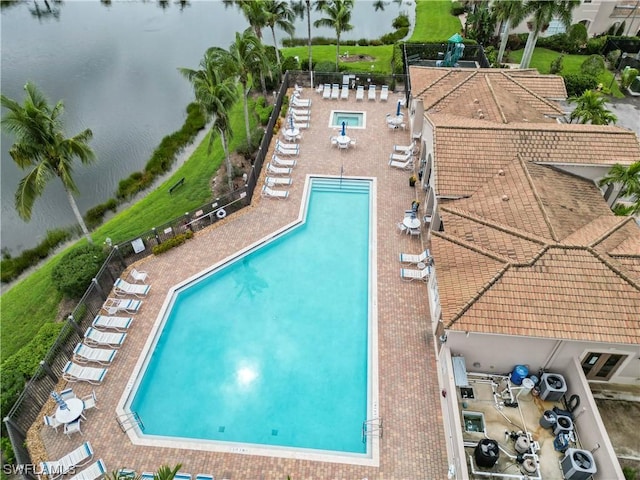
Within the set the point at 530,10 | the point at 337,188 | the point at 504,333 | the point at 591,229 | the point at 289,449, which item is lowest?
the point at 289,449

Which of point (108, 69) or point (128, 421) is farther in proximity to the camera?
Result: point (108, 69)

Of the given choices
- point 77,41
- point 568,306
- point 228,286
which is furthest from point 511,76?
point 77,41

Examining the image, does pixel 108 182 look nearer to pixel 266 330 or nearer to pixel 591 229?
pixel 266 330

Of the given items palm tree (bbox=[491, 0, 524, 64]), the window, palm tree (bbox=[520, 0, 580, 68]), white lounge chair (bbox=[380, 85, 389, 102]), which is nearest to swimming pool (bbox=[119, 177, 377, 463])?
the window

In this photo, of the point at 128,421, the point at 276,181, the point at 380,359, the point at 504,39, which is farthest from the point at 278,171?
the point at 504,39

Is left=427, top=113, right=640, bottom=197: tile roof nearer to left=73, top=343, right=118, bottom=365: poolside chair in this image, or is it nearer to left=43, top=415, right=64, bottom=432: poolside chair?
left=73, top=343, right=118, bottom=365: poolside chair

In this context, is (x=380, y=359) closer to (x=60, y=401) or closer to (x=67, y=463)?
(x=67, y=463)
